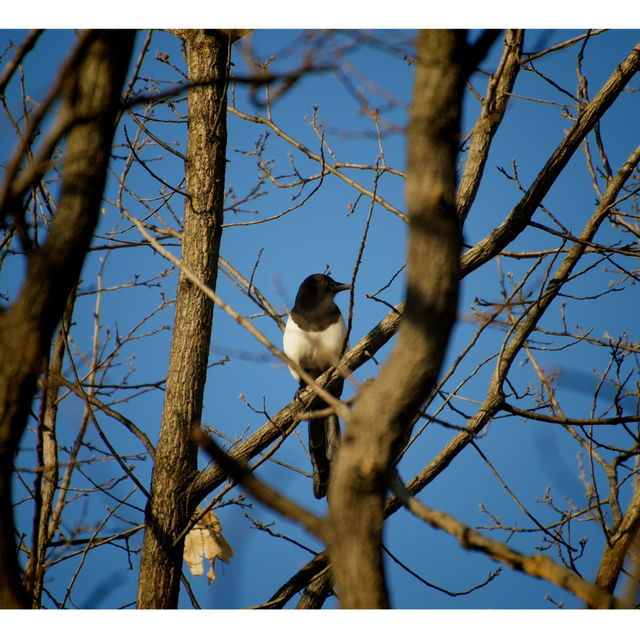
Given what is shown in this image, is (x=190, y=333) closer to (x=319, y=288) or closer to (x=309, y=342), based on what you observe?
(x=309, y=342)

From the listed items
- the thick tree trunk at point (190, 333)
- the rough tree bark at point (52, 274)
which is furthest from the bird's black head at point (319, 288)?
the rough tree bark at point (52, 274)

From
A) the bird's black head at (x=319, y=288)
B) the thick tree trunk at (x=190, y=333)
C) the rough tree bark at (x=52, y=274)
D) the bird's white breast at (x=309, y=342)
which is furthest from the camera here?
the bird's black head at (x=319, y=288)

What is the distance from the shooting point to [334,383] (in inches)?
124

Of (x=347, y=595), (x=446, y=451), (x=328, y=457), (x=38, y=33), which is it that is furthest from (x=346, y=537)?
(x=328, y=457)

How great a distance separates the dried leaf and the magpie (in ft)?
3.49

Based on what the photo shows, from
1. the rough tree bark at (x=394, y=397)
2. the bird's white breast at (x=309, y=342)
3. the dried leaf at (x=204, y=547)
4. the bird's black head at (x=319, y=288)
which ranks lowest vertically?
the rough tree bark at (x=394, y=397)

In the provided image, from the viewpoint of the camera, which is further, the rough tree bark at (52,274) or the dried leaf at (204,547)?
the dried leaf at (204,547)

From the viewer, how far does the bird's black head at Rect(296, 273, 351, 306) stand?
4496mm

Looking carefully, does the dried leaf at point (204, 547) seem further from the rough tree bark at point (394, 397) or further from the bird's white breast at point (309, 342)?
the rough tree bark at point (394, 397)

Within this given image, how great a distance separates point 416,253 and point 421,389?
0.21 m

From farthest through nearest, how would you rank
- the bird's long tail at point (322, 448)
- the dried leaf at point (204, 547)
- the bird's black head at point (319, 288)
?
the bird's black head at point (319, 288) → the bird's long tail at point (322, 448) → the dried leaf at point (204, 547)

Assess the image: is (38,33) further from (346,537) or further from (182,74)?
(182,74)

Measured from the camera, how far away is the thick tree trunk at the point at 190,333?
2.63 metres

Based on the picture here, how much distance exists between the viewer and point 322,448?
3939 millimetres
